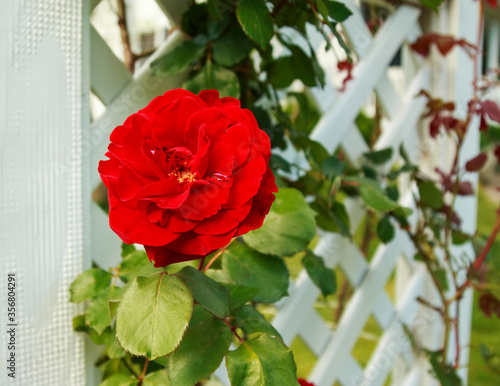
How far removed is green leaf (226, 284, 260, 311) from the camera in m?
0.58

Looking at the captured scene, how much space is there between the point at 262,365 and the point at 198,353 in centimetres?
7

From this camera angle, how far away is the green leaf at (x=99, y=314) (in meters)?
0.61

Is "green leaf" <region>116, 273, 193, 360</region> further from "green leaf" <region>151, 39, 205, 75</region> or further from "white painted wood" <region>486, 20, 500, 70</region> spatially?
"white painted wood" <region>486, 20, 500, 70</region>

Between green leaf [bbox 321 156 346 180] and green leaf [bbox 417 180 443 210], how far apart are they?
0.88 feet

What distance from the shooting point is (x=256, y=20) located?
65 centimetres

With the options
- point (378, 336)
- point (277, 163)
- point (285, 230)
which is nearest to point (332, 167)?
point (277, 163)

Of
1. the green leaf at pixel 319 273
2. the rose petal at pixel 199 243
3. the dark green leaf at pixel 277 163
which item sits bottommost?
the green leaf at pixel 319 273

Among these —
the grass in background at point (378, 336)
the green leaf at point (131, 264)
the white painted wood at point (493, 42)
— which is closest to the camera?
the green leaf at point (131, 264)

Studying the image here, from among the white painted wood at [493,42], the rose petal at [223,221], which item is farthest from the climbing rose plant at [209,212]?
the white painted wood at [493,42]

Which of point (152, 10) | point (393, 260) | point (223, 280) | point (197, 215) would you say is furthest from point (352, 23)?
point (152, 10)

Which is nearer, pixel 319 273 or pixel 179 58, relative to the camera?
pixel 179 58

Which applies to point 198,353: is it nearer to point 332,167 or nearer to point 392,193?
point 332,167

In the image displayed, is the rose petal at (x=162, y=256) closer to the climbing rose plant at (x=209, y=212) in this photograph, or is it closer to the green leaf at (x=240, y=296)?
the climbing rose plant at (x=209, y=212)

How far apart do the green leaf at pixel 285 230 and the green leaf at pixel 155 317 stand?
0.67 feet
